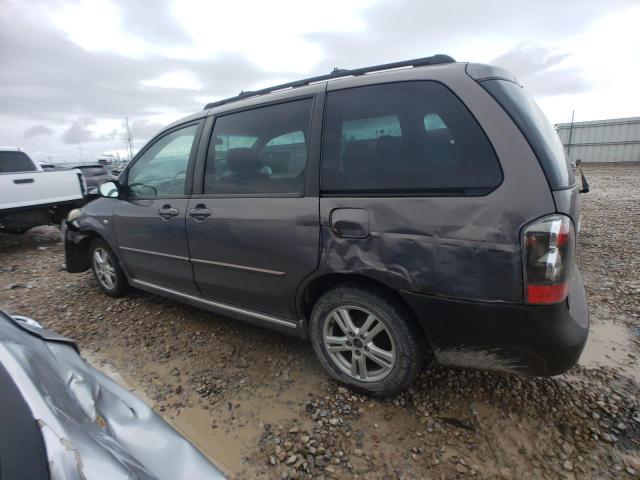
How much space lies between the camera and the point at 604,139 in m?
23.7

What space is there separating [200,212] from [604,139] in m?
29.1

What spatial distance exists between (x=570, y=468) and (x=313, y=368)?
1.53m

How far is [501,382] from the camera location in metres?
2.34

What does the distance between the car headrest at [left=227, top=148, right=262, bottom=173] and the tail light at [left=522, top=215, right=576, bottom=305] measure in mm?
1667

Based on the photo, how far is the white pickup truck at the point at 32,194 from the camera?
227 inches

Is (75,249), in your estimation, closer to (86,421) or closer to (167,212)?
(167,212)

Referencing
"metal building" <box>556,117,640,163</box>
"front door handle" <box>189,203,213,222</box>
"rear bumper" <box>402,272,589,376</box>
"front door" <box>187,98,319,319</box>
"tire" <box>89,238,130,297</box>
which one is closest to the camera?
"rear bumper" <box>402,272,589,376</box>

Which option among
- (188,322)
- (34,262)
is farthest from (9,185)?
(188,322)

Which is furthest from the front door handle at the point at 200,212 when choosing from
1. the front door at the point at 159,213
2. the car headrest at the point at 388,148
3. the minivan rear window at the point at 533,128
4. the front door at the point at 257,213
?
the minivan rear window at the point at 533,128

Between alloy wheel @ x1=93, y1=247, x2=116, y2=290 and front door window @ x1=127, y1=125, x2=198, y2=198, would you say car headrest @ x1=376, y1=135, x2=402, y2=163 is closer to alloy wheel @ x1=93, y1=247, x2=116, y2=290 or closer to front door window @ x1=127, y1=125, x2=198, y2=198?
front door window @ x1=127, y1=125, x2=198, y2=198

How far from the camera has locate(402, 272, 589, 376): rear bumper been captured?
1698 millimetres

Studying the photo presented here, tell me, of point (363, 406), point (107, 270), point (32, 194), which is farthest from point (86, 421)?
point (32, 194)

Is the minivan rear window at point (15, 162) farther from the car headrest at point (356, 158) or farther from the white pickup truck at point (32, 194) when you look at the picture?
the car headrest at point (356, 158)

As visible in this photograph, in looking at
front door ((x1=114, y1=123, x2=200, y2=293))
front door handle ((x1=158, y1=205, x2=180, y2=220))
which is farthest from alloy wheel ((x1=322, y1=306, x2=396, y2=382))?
front door handle ((x1=158, y1=205, x2=180, y2=220))
